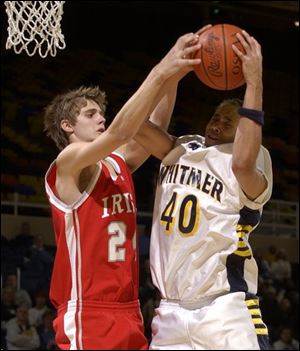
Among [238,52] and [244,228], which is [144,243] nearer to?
[244,228]

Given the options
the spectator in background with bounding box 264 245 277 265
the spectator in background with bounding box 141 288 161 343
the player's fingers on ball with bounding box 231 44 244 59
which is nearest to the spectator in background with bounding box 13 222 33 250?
the spectator in background with bounding box 141 288 161 343

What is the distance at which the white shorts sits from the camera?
3.48 m

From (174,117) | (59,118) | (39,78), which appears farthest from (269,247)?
(59,118)

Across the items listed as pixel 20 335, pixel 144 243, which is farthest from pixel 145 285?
pixel 20 335

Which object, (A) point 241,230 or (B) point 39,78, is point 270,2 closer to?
(B) point 39,78

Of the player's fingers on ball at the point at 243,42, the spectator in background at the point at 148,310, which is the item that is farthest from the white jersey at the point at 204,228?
the spectator in background at the point at 148,310

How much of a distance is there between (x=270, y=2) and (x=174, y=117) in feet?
15.8

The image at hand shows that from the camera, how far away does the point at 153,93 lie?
3.53 metres

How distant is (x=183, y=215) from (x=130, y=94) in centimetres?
1046

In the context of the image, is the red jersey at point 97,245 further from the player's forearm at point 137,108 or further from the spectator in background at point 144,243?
the spectator in background at point 144,243

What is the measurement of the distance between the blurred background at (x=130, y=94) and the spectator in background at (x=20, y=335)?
0.10m

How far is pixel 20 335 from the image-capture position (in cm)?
887

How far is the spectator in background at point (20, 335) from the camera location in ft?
29.0

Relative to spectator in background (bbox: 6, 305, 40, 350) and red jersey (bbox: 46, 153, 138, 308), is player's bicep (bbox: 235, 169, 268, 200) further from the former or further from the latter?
spectator in background (bbox: 6, 305, 40, 350)
